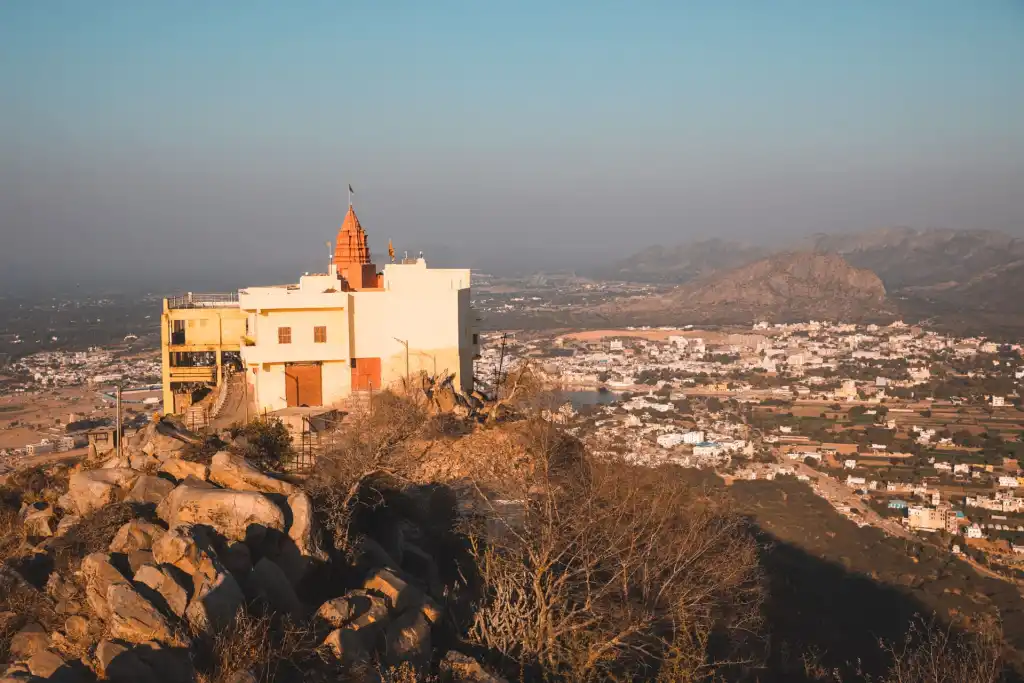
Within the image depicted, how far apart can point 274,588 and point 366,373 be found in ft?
31.0

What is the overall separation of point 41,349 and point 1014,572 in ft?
212

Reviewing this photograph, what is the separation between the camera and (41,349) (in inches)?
2650

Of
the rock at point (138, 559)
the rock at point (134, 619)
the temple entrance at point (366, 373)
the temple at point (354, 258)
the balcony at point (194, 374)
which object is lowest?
the rock at point (134, 619)

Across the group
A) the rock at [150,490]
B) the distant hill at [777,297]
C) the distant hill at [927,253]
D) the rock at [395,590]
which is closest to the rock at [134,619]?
the rock at [395,590]

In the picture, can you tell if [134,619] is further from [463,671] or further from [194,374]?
[194,374]

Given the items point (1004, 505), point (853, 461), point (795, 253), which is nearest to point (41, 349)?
point (853, 461)

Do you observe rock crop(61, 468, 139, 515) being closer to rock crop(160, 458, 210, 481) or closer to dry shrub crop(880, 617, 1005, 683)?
rock crop(160, 458, 210, 481)

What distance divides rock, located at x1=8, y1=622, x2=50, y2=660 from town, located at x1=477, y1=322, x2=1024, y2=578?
11970 millimetres

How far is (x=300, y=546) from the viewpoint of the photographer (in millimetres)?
10945

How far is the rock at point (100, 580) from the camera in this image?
30.7ft

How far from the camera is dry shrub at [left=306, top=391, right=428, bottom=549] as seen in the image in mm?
12062

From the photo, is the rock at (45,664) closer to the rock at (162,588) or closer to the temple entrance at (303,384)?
the rock at (162,588)

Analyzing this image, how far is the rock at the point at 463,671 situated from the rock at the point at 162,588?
112 inches

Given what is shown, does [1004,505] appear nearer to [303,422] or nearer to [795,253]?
[303,422]
